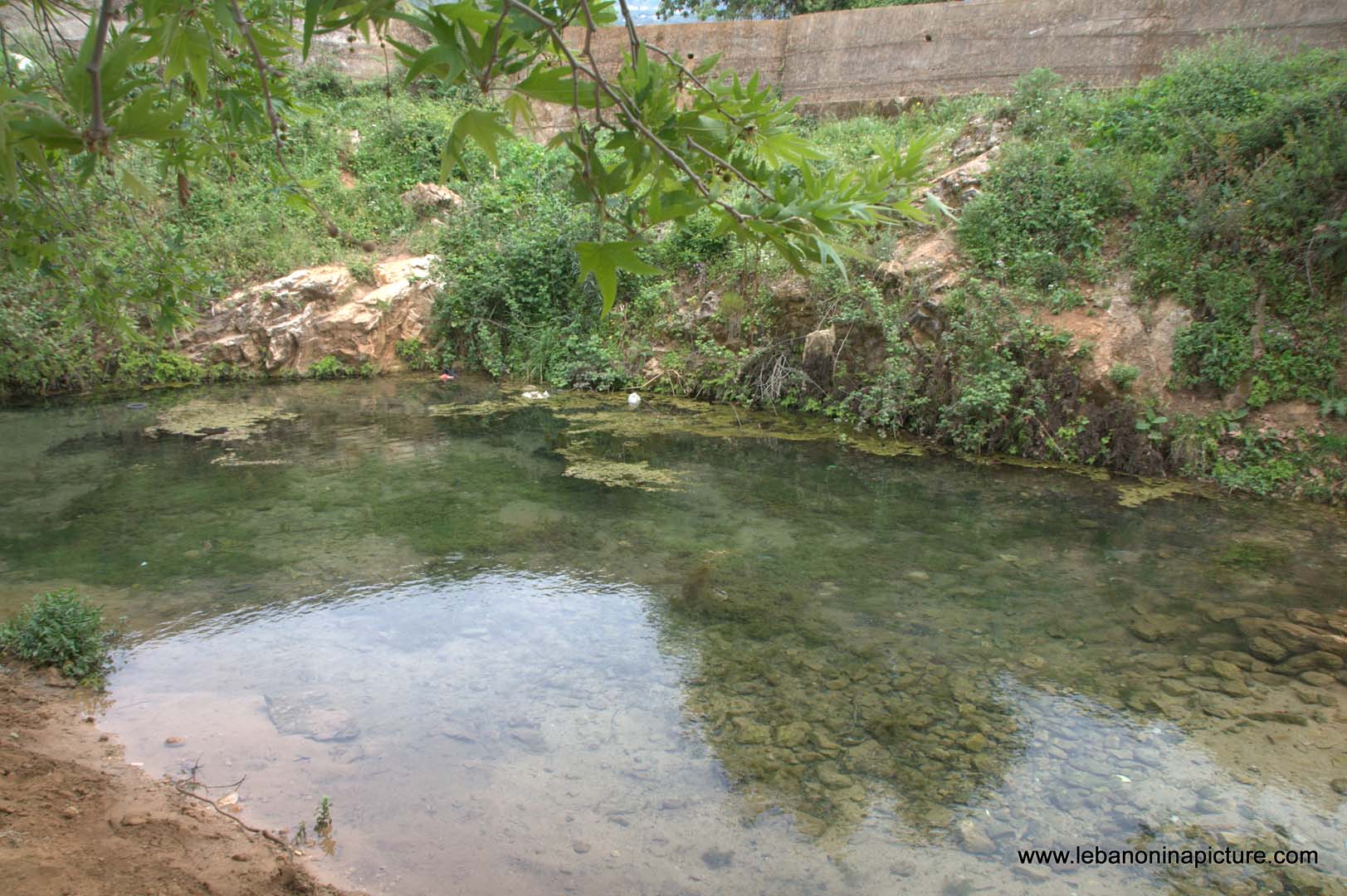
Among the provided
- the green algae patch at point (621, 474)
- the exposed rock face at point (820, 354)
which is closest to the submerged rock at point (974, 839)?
the green algae patch at point (621, 474)

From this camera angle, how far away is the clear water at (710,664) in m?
3.13

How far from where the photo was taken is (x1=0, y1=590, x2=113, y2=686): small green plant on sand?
4051mm

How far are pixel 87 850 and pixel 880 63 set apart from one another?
13.5 meters

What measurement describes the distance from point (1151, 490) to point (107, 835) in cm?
727

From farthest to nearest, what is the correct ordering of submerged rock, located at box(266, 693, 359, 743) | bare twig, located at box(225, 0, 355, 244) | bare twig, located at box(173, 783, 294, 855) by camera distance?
submerged rock, located at box(266, 693, 359, 743) → bare twig, located at box(173, 783, 294, 855) → bare twig, located at box(225, 0, 355, 244)

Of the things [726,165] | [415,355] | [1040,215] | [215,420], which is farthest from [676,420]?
[726,165]

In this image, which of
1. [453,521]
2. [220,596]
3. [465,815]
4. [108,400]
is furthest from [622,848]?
[108,400]

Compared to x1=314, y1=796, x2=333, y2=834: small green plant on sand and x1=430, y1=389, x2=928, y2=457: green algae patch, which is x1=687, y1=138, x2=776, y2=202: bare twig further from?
x1=430, y1=389, x2=928, y2=457: green algae patch

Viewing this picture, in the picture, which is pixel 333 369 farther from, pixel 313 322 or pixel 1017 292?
pixel 1017 292

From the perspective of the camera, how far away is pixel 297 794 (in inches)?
129

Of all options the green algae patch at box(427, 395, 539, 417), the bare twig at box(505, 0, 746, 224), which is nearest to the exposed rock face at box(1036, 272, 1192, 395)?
the green algae patch at box(427, 395, 539, 417)

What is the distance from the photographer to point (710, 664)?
4.39 meters

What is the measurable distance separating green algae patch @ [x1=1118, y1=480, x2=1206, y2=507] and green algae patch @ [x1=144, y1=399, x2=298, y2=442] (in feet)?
27.6

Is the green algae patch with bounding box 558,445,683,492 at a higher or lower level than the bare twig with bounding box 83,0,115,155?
lower
